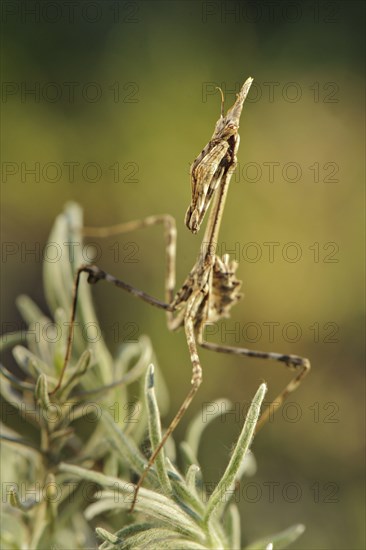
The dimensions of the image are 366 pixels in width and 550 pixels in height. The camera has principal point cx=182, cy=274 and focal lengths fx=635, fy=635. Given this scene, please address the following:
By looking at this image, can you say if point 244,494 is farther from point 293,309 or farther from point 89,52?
point 89,52

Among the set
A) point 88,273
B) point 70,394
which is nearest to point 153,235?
point 88,273

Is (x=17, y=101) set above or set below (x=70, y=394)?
above

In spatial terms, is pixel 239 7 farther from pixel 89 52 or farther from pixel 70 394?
pixel 70 394

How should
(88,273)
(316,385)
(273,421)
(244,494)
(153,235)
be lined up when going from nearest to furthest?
(88,273)
(244,494)
(273,421)
(316,385)
(153,235)

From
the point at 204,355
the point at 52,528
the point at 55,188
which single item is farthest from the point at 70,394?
the point at 55,188

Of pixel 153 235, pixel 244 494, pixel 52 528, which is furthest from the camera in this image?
pixel 153 235

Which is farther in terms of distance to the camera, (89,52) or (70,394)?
(89,52)

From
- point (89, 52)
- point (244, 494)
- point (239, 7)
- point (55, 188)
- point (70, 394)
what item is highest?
point (239, 7)
